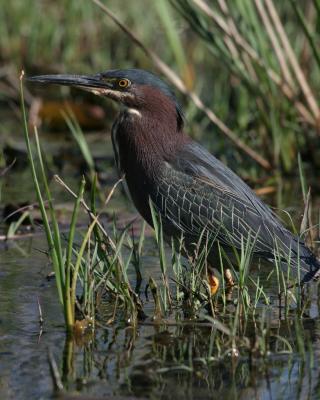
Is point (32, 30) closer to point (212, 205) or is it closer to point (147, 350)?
point (212, 205)

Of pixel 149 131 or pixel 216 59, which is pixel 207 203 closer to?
pixel 149 131

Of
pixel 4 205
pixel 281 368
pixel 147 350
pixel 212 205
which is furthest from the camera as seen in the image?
pixel 4 205

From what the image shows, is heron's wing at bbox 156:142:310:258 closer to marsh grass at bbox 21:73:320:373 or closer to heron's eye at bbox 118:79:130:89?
marsh grass at bbox 21:73:320:373

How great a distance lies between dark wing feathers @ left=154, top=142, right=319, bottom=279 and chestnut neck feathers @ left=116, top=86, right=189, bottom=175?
140 millimetres

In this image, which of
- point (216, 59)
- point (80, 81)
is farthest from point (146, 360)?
point (216, 59)

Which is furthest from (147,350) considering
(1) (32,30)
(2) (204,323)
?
(1) (32,30)

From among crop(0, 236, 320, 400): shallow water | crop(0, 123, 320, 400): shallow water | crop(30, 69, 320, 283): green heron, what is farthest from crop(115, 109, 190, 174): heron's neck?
crop(0, 236, 320, 400): shallow water

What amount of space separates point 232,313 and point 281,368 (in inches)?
32.7

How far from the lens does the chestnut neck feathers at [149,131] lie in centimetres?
580

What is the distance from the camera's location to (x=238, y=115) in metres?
8.60

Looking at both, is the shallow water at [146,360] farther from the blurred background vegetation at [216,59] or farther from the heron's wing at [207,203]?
the blurred background vegetation at [216,59]

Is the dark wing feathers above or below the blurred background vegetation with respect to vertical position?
below

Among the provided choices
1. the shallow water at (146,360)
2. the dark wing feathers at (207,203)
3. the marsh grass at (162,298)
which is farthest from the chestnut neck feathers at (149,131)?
the shallow water at (146,360)

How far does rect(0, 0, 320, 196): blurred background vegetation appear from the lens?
7230mm
